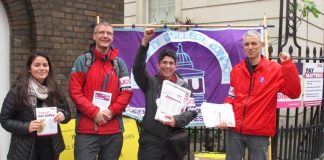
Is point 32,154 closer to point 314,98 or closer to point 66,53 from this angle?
point 66,53

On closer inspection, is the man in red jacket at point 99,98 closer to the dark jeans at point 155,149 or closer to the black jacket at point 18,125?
the dark jeans at point 155,149

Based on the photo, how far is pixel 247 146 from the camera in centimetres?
433

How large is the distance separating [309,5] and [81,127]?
251 inches

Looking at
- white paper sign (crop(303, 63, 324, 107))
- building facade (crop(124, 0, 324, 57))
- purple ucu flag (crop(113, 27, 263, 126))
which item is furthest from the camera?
building facade (crop(124, 0, 324, 57))

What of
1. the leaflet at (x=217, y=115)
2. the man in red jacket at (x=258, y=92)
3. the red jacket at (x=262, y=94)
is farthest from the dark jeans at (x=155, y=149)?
the red jacket at (x=262, y=94)

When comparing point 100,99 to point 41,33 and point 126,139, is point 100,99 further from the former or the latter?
point 41,33

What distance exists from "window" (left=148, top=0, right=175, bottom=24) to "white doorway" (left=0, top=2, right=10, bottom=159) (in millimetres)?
6583

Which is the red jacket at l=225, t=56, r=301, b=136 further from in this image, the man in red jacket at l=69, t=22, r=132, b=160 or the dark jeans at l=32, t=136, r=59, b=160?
the dark jeans at l=32, t=136, r=59, b=160

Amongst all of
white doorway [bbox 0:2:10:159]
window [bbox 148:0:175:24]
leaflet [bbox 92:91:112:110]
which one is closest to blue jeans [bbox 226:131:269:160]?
leaflet [bbox 92:91:112:110]

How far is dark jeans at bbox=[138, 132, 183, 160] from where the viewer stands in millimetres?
4105

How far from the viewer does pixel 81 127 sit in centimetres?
412

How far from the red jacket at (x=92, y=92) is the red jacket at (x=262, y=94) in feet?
3.95

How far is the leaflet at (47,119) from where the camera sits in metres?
3.67

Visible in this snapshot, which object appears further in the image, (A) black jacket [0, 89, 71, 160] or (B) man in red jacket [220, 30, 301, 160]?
(B) man in red jacket [220, 30, 301, 160]
